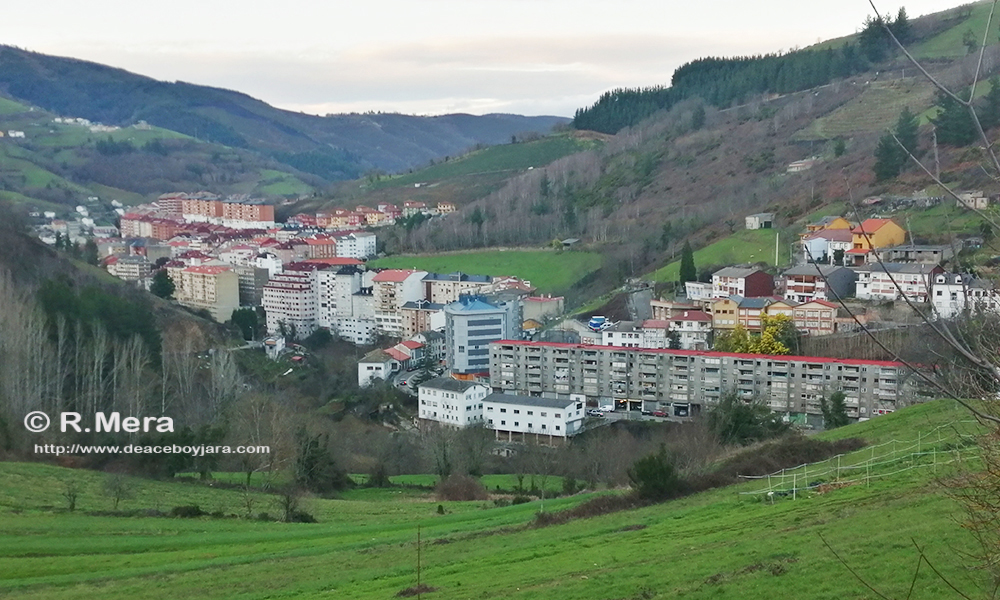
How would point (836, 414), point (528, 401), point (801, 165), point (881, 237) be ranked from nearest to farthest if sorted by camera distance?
point (836, 414) → point (528, 401) → point (881, 237) → point (801, 165)

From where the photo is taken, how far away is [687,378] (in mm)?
33500

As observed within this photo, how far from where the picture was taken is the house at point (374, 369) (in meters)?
40.3

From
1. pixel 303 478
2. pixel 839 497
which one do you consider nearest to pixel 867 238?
pixel 839 497

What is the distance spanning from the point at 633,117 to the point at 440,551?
3524 inches

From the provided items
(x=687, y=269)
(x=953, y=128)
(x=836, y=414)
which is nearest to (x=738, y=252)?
(x=687, y=269)

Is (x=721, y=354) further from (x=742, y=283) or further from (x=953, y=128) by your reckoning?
(x=953, y=128)

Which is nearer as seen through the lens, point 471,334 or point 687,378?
point 687,378

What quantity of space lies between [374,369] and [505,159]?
6116 cm

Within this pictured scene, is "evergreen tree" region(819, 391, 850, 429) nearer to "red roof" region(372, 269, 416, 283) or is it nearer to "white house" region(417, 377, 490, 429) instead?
"white house" region(417, 377, 490, 429)

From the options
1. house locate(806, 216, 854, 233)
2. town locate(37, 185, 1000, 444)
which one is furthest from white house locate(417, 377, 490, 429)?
house locate(806, 216, 854, 233)

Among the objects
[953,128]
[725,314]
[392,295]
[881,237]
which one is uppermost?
[953,128]

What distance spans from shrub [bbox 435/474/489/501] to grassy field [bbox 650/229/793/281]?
24.7 m

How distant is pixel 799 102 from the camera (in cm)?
7488

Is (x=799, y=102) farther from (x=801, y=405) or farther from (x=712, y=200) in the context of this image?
(x=801, y=405)
